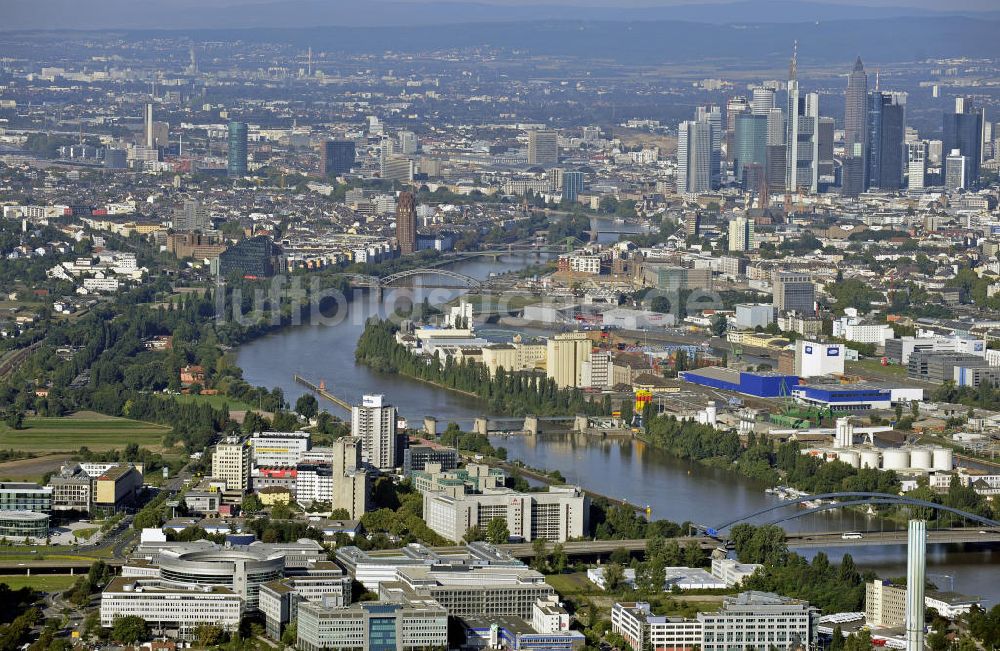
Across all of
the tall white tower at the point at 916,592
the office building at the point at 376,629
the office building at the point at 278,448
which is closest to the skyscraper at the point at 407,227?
the office building at the point at 278,448

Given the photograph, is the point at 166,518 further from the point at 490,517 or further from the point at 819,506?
the point at 819,506

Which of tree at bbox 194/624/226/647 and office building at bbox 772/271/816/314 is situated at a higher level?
tree at bbox 194/624/226/647

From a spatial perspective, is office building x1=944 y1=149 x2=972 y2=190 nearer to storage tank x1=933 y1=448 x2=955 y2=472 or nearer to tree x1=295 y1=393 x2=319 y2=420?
tree x1=295 y1=393 x2=319 y2=420

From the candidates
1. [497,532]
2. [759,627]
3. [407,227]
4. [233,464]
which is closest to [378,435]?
[233,464]

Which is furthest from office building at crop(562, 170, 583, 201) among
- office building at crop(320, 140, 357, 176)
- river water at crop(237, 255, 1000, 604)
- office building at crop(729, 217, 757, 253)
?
river water at crop(237, 255, 1000, 604)

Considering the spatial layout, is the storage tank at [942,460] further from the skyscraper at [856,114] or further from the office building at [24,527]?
the skyscraper at [856,114]
